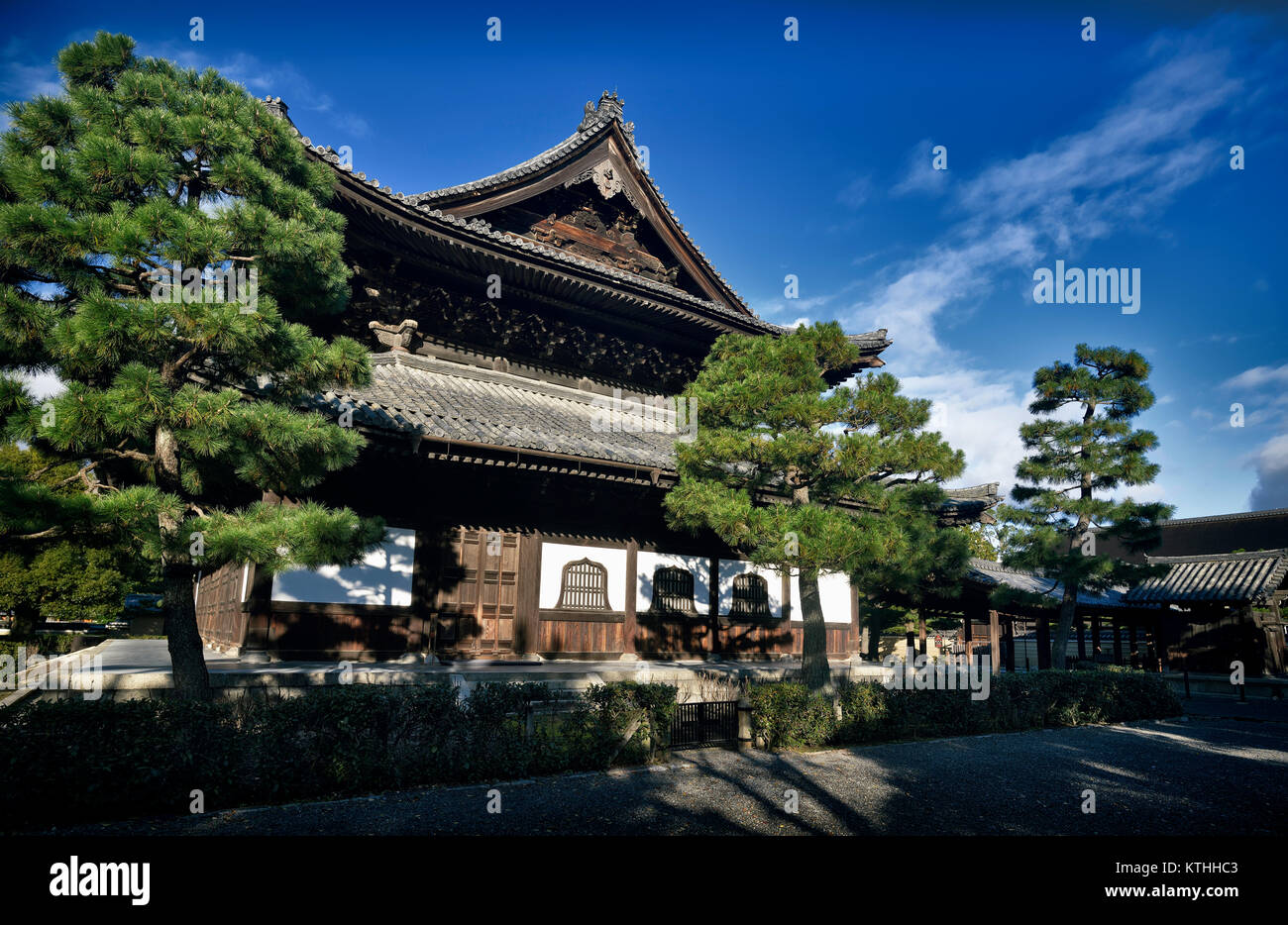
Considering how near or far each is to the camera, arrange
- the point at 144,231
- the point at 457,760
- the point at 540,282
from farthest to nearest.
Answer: the point at 540,282 < the point at 457,760 < the point at 144,231

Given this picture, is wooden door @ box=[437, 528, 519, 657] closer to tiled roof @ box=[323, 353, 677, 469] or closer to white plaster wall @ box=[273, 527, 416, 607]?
white plaster wall @ box=[273, 527, 416, 607]

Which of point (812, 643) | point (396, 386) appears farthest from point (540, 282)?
point (812, 643)

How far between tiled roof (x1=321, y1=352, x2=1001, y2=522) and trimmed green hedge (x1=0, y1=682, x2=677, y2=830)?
3765 millimetres

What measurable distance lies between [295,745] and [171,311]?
4.42 m

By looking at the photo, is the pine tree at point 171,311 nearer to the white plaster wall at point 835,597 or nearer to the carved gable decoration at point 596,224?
the carved gable decoration at point 596,224

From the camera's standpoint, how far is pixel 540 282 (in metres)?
12.7

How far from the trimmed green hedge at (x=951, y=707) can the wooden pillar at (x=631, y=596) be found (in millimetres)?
3255

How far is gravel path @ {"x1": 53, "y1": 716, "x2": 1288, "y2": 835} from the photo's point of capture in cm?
618

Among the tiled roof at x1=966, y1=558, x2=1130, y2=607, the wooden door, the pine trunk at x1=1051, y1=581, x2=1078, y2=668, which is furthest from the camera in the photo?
the tiled roof at x1=966, y1=558, x2=1130, y2=607

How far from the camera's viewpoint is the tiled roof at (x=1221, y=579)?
2309 centimetres

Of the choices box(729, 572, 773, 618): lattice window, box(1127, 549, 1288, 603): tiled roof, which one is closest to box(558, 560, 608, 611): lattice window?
box(729, 572, 773, 618): lattice window
